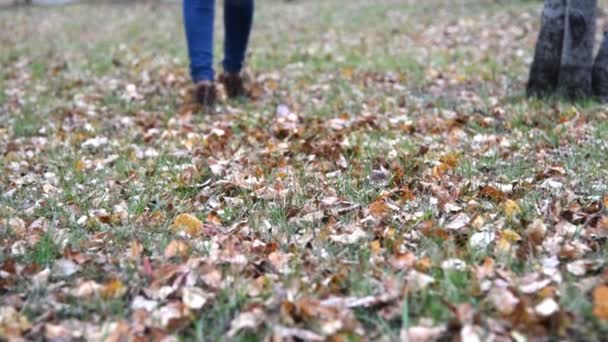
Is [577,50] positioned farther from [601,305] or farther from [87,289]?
[87,289]

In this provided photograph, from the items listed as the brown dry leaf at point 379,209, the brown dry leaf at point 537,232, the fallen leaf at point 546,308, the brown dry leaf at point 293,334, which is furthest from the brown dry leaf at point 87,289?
the brown dry leaf at point 537,232

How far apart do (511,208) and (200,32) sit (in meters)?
2.55

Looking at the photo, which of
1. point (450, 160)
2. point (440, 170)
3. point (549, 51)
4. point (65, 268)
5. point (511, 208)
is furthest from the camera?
point (549, 51)

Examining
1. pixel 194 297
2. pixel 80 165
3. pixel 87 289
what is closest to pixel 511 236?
pixel 194 297

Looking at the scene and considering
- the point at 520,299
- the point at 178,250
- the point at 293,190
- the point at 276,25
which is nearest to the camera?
the point at 520,299

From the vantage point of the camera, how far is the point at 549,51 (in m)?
4.23

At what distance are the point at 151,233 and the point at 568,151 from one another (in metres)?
1.97

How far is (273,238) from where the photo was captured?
2332 mm

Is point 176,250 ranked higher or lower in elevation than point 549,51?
lower

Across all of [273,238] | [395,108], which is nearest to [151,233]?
[273,238]

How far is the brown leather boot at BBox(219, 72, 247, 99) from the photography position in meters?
4.70

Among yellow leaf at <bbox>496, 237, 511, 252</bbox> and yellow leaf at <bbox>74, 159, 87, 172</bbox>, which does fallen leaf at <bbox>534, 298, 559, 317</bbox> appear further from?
yellow leaf at <bbox>74, 159, 87, 172</bbox>

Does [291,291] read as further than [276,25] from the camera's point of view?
No

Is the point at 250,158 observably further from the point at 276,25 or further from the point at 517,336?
the point at 276,25
